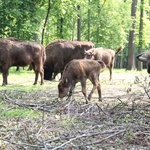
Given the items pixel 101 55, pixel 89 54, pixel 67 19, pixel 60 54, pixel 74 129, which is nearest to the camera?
pixel 74 129

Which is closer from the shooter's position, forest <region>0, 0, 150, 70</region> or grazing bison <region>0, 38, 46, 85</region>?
grazing bison <region>0, 38, 46, 85</region>

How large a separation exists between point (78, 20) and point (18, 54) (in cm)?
2067

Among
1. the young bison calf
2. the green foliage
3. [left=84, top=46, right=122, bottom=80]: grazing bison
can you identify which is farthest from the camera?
the green foliage

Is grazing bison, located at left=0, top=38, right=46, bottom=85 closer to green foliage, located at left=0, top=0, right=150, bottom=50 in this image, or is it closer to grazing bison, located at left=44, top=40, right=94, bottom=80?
grazing bison, located at left=44, top=40, right=94, bottom=80

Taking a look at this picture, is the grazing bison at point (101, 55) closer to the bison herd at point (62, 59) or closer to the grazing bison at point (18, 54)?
the bison herd at point (62, 59)

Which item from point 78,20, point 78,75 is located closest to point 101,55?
point 78,75

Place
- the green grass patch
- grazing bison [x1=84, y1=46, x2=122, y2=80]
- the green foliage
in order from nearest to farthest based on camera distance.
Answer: the green grass patch, grazing bison [x1=84, y1=46, x2=122, y2=80], the green foliage

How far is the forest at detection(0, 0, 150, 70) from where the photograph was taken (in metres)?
25.3

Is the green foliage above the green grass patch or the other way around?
above

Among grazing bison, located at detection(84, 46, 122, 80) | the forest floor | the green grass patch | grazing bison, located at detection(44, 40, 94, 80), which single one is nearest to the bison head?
grazing bison, located at detection(84, 46, 122, 80)

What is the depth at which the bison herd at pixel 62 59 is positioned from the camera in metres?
10.6

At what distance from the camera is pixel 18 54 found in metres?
16.2

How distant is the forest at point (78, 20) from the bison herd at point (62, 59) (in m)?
6.26

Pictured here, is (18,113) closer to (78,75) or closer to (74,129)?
(74,129)
